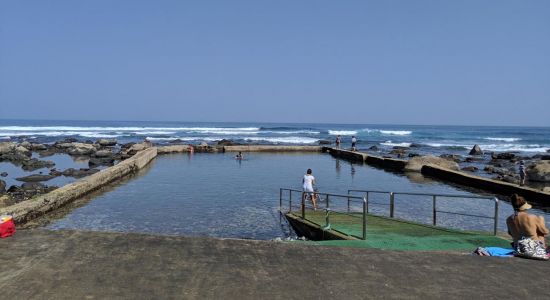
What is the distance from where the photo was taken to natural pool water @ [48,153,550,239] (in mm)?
12727

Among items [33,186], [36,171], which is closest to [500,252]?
[33,186]

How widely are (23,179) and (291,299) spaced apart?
2070 cm

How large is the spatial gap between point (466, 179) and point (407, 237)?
13.4 m

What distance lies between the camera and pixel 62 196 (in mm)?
15516

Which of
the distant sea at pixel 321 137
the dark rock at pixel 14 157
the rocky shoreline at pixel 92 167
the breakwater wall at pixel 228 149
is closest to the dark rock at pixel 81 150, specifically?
the rocky shoreline at pixel 92 167

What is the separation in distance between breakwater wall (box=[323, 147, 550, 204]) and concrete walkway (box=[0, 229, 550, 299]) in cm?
1121

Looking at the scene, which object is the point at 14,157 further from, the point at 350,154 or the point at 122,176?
the point at 350,154

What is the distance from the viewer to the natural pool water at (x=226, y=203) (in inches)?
501

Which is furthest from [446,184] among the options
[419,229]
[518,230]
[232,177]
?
[518,230]

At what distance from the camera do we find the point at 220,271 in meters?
5.87

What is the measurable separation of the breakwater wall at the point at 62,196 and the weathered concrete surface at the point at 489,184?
52.2 ft

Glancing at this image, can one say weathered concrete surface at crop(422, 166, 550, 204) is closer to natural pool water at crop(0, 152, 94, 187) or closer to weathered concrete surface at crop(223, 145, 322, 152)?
natural pool water at crop(0, 152, 94, 187)

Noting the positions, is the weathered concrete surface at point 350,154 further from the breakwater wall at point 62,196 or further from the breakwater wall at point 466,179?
the breakwater wall at point 62,196

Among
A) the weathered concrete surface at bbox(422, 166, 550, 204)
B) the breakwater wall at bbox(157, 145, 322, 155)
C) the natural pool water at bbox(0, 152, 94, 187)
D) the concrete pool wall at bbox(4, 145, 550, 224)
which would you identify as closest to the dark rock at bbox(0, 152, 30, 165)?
the natural pool water at bbox(0, 152, 94, 187)
